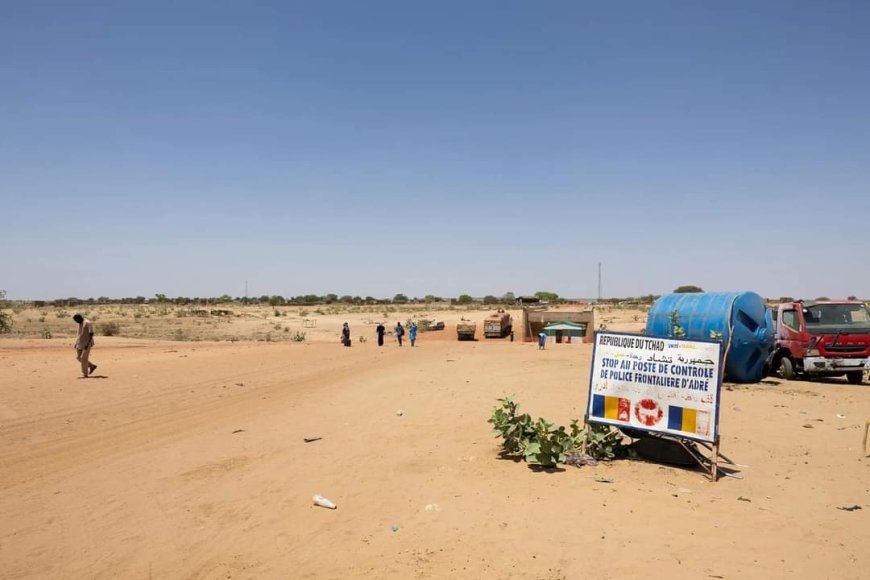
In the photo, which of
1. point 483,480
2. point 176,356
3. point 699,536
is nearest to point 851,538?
point 699,536

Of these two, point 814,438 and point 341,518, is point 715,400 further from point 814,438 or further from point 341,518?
point 341,518

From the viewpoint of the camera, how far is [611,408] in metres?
8.20

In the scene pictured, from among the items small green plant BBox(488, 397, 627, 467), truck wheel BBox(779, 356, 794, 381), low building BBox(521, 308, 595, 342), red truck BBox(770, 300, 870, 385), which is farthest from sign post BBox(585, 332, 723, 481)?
low building BBox(521, 308, 595, 342)

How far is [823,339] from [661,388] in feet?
36.0

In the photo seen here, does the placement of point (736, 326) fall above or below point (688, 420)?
above

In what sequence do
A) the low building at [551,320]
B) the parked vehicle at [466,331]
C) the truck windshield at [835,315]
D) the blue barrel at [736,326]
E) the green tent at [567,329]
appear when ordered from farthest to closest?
the parked vehicle at [466,331], the low building at [551,320], the green tent at [567,329], the truck windshield at [835,315], the blue barrel at [736,326]

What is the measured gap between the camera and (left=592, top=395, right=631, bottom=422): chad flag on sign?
8.09m

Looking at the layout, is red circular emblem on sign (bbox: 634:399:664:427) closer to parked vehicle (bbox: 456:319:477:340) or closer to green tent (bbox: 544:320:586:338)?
green tent (bbox: 544:320:586:338)

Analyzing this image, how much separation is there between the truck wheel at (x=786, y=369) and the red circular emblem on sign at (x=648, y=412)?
37.7ft

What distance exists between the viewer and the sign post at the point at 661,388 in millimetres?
7535

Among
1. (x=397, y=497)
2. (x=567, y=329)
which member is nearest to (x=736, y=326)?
(x=397, y=497)

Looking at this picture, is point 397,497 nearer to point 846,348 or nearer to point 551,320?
point 846,348

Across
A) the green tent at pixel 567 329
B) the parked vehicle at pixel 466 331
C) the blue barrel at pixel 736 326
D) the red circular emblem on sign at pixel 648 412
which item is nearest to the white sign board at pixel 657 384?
the red circular emblem on sign at pixel 648 412

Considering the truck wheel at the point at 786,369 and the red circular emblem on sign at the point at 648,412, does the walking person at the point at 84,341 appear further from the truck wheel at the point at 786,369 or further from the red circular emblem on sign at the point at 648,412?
the truck wheel at the point at 786,369
